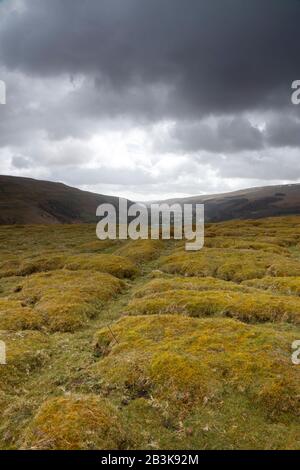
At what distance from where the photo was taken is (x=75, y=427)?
13555 mm

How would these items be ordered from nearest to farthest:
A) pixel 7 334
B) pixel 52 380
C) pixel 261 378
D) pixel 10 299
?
1. pixel 261 378
2. pixel 52 380
3. pixel 7 334
4. pixel 10 299

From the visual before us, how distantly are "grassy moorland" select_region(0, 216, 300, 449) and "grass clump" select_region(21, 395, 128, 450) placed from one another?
39 millimetres

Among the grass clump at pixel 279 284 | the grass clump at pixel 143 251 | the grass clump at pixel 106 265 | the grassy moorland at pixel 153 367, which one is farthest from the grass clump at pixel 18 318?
the grass clump at pixel 143 251

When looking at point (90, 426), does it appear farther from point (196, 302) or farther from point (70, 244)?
point (70, 244)

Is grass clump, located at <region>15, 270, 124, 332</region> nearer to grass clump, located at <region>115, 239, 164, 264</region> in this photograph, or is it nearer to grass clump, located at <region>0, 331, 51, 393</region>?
grass clump, located at <region>0, 331, 51, 393</region>

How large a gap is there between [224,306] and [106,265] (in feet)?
77.3

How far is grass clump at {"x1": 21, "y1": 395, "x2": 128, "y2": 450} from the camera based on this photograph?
13.1 metres

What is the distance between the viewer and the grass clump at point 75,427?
13.1 meters

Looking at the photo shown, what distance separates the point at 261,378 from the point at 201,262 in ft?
98.3

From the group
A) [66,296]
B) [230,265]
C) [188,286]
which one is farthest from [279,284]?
[66,296]

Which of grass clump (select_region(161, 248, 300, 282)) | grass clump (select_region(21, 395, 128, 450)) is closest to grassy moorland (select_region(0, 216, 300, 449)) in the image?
grass clump (select_region(21, 395, 128, 450))

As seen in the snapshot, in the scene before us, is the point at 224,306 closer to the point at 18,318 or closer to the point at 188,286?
the point at 188,286
